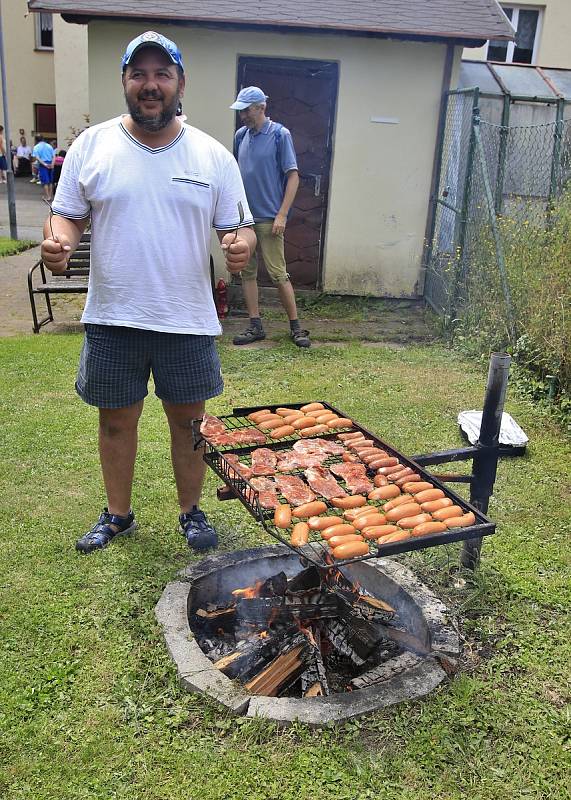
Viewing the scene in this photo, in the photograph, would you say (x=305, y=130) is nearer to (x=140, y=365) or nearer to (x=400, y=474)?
(x=140, y=365)

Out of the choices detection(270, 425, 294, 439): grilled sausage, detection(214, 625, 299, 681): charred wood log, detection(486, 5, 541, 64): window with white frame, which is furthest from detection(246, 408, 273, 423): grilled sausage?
detection(486, 5, 541, 64): window with white frame

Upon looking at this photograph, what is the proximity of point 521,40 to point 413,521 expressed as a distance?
55.3 ft

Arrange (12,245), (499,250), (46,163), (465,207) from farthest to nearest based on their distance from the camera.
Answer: (46,163), (12,245), (465,207), (499,250)

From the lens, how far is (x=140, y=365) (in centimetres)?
362

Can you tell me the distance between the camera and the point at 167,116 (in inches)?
129

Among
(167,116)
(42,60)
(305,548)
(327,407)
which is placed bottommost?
(305,548)

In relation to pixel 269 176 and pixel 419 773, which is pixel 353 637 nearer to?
pixel 419 773

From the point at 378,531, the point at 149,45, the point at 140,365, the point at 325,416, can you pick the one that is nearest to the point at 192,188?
the point at 149,45

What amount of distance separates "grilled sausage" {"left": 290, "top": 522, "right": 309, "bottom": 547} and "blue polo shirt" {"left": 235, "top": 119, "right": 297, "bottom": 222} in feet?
17.2

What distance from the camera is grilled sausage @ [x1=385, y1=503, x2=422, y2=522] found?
292 centimetres

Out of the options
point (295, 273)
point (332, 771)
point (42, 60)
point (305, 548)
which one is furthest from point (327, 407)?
point (42, 60)

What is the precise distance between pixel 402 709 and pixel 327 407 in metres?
1.47

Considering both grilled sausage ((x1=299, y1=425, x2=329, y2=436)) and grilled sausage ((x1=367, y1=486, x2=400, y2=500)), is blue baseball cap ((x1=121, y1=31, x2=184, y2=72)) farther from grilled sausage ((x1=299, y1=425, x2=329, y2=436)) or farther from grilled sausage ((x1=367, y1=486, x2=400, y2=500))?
grilled sausage ((x1=367, y1=486, x2=400, y2=500))

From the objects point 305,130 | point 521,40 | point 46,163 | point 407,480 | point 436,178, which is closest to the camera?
point 407,480
